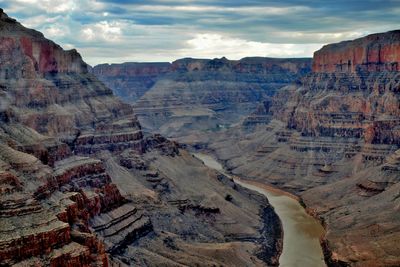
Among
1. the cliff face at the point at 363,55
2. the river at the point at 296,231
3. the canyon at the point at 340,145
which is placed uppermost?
the cliff face at the point at 363,55

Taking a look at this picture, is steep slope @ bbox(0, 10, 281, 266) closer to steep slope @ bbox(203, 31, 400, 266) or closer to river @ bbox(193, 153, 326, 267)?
river @ bbox(193, 153, 326, 267)

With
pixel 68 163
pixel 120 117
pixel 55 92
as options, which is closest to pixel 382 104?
pixel 120 117

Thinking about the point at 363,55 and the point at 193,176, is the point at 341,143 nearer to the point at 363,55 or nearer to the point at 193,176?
the point at 363,55

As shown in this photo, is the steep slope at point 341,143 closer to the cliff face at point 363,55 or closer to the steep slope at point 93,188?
the cliff face at point 363,55

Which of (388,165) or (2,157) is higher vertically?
(2,157)

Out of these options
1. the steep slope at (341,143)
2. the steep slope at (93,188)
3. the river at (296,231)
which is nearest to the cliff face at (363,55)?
the steep slope at (341,143)

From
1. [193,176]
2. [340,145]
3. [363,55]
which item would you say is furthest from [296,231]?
[363,55]

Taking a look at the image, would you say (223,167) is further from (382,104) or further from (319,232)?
(319,232)
